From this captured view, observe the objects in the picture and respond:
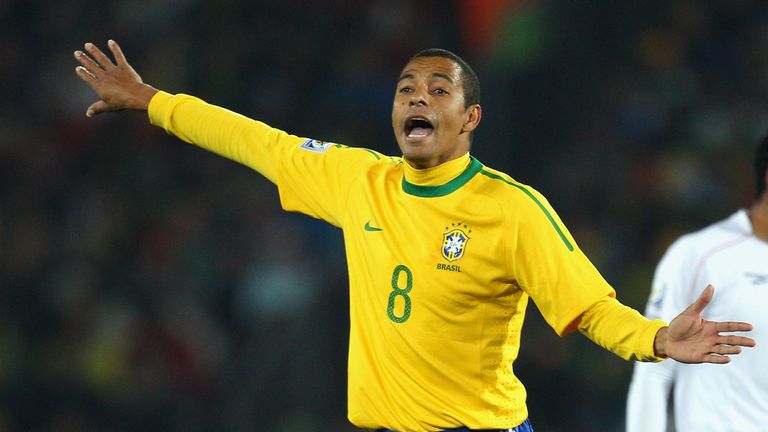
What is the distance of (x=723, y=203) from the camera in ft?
27.2

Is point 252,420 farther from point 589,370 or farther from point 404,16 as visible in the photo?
point 404,16

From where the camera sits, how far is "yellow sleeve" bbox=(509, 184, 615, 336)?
3.64 meters

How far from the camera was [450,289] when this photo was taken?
3.79 meters

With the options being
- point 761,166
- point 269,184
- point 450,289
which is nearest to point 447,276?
point 450,289

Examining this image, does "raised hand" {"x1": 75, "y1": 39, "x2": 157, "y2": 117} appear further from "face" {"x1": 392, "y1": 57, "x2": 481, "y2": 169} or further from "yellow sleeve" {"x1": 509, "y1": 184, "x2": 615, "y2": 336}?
"yellow sleeve" {"x1": 509, "y1": 184, "x2": 615, "y2": 336}

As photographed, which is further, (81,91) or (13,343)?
(81,91)

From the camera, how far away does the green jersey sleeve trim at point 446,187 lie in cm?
395

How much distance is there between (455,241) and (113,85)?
1.47 m

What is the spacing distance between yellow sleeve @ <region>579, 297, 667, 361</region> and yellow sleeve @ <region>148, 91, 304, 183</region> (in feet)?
4.15

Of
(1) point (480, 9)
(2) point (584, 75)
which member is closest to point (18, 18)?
(1) point (480, 9)

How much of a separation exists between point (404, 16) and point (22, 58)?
8.99 ft

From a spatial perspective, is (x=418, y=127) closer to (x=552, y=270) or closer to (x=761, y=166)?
(x=552, y=270)

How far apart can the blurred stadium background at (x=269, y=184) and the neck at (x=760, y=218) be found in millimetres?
2913

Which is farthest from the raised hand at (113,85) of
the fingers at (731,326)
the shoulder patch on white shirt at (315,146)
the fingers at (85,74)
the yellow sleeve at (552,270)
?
the fingers at (731,326)
